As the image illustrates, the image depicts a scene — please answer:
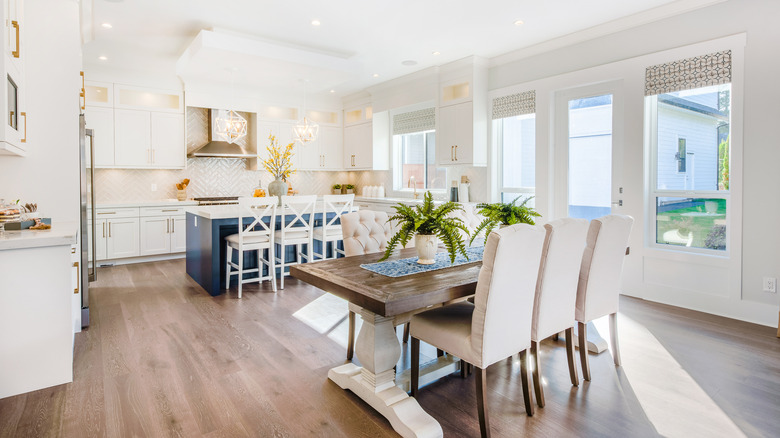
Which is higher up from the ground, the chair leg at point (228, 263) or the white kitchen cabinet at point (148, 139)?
the white kitchen cabinet at point (148, 139)

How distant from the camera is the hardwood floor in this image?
2.01m

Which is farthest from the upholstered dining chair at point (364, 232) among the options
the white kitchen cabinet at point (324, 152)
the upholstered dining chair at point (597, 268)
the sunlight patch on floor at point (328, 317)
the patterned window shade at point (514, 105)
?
the white kitchen cabinet at point (324, 152)

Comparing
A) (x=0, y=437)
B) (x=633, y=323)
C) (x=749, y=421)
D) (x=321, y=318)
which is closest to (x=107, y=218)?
(x=321, y=318)

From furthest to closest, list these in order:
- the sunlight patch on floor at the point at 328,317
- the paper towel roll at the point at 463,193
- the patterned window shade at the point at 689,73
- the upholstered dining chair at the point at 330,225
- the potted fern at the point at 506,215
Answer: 1. the paper towel roll at the point at 463,193
2. the upholstered dining chair at the point at 330,225
3. the patterned window shade at the point at 689,73
4. the sunlight patch on floor at the point at 328,317
5. the potted fern at the point at 506,215

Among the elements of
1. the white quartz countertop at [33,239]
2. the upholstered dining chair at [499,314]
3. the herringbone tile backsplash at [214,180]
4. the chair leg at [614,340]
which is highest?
the herringbone tile backsplash at [214,180]

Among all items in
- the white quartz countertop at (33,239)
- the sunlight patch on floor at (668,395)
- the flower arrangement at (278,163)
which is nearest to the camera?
the sunlight patch on floor at (668,395)

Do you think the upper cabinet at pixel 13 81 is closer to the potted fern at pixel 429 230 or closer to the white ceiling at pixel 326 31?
the white ceiling at pixel 326 31

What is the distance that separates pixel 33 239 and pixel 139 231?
13.3 ft

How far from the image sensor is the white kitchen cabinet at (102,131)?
19.0ft

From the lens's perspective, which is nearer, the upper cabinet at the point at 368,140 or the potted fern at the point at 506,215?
the potted fern at the point at 506,215

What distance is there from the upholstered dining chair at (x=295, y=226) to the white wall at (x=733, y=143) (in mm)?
3131

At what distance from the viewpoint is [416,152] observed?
714cm

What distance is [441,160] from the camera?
6.01m

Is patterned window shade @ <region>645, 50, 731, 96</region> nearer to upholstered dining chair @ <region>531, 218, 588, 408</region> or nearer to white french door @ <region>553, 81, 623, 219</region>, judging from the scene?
white french door @ <region>553, 81, 623, 219</region>
